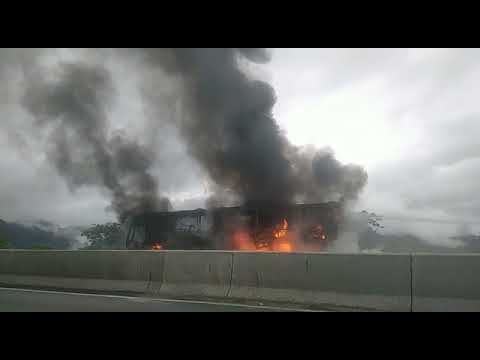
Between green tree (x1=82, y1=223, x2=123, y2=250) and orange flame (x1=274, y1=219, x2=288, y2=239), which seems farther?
green tree (x1=82, y1=223, x2=123, y2=250)

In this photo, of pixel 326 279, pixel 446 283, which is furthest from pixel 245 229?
pixel 446 283

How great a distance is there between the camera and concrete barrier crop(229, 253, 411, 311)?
5.52 m

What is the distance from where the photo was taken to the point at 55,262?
28.1 feet

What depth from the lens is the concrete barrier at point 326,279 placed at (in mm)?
5520

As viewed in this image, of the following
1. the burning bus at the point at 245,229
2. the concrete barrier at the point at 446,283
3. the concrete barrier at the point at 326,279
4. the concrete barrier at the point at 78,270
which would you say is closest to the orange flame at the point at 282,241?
the burning bus at the point at 245,229

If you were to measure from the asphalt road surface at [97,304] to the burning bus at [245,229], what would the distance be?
10284 mm

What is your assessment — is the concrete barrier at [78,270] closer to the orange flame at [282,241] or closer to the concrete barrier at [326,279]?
the concrete barrier at [326,279]

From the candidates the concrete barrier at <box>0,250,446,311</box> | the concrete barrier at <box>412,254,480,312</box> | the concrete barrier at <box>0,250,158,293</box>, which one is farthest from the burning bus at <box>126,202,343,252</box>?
the concrete barrier at <box>412,254,480,312</box>

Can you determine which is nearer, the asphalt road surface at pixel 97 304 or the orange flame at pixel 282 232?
the asphalt road surface at pixel 97 304

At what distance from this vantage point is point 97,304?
6.07 m

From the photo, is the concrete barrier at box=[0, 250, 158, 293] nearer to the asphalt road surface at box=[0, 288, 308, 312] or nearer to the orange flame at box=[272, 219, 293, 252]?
the asphalt road surface at box=[0, 288, 308, 312]

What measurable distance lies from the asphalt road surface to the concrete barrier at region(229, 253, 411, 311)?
0.60 m
